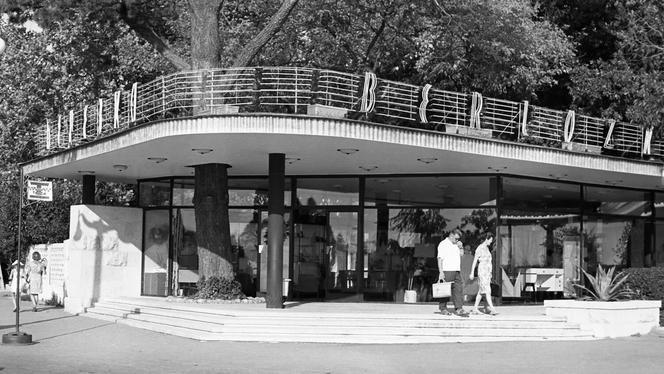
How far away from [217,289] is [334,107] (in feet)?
20.6

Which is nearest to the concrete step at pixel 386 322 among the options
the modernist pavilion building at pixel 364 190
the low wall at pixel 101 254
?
the modernist pavilion building at pixel 364 190

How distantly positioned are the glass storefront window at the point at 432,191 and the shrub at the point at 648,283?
3.70 m

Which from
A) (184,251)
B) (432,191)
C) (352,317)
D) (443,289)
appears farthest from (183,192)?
(443,289)

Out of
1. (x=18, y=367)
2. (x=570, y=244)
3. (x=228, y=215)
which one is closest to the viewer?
(x=18, y=367)

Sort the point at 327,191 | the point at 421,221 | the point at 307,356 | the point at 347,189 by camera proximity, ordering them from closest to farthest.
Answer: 1. the point at 307,356
2. the point at 421,221
3. the point at 347,189
4. the point at 327,191

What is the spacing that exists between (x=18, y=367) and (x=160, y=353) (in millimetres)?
2548

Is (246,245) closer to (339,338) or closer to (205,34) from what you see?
(205,34)

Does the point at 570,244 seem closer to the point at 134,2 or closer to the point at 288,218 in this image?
the point at 288,218

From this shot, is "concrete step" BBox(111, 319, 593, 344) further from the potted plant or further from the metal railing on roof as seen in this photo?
the metal railing on roof

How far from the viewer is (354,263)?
72.1 ft

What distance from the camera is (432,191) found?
2173 centimetres

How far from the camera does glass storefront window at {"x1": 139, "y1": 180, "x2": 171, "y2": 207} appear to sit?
2427cm

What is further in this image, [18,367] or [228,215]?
[228,215]

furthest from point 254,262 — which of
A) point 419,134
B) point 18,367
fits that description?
point 18,367
